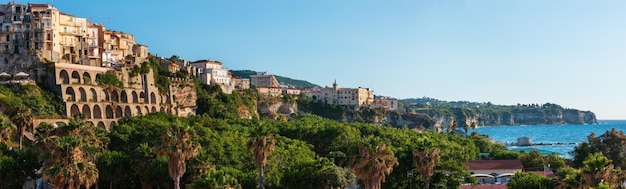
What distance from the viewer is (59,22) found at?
94.2m

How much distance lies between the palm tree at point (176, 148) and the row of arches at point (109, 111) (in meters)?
48.3

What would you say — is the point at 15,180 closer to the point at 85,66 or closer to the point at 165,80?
the point at 85,66

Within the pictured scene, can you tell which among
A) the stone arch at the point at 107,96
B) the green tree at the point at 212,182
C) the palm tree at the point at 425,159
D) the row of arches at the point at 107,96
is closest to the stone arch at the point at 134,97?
the row of arches at the point at 107,96

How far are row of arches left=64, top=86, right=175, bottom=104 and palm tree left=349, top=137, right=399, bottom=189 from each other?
2206 inches

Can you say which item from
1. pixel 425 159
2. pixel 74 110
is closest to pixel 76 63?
pixel 74 110

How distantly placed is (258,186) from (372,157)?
47.9 ft

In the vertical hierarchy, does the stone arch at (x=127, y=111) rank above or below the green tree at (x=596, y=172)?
above

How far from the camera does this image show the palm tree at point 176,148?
129 ft

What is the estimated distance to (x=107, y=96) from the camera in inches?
3612

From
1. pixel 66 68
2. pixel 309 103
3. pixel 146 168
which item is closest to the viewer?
pixel 146 168

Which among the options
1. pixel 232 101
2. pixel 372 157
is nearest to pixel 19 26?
pixel 232 101

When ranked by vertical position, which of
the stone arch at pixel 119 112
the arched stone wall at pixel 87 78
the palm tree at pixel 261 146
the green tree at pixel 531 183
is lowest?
the green tree at pixel 531 183

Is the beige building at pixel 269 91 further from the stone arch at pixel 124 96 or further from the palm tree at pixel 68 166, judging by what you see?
the palm tree at pixel 68 166

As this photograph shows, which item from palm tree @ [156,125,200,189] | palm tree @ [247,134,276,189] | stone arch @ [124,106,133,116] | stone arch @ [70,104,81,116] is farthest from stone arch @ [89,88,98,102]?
palm tree @ [156,125,200,189]
